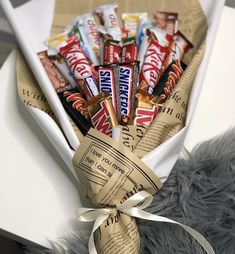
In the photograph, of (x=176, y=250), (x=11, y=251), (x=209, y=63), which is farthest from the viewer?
(x=11, y=251)

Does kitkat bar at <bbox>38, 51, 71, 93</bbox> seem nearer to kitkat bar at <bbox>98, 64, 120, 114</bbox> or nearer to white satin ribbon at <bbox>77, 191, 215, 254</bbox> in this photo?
kitkat bar at <bbox>98, 64, 120, 114</bbox>

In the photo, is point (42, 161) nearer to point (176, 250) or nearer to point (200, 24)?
point (176, 250)

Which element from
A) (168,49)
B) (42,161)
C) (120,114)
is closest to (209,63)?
(168,49)

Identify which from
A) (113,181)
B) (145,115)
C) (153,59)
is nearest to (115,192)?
(113,181)

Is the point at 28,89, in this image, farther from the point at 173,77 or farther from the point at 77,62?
the point at 173,77

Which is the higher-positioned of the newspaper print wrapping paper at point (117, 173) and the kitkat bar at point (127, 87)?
the kitkat bar at point (127, 87)

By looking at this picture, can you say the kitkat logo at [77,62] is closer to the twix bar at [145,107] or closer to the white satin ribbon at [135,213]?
the twix bar at [145,107]

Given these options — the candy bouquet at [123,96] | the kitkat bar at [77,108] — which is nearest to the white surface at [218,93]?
the candy bouquet at [123,96]

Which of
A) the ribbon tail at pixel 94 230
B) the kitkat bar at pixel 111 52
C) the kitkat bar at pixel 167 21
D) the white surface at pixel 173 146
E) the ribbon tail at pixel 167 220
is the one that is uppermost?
the kitkat bar at pixel 167 21
